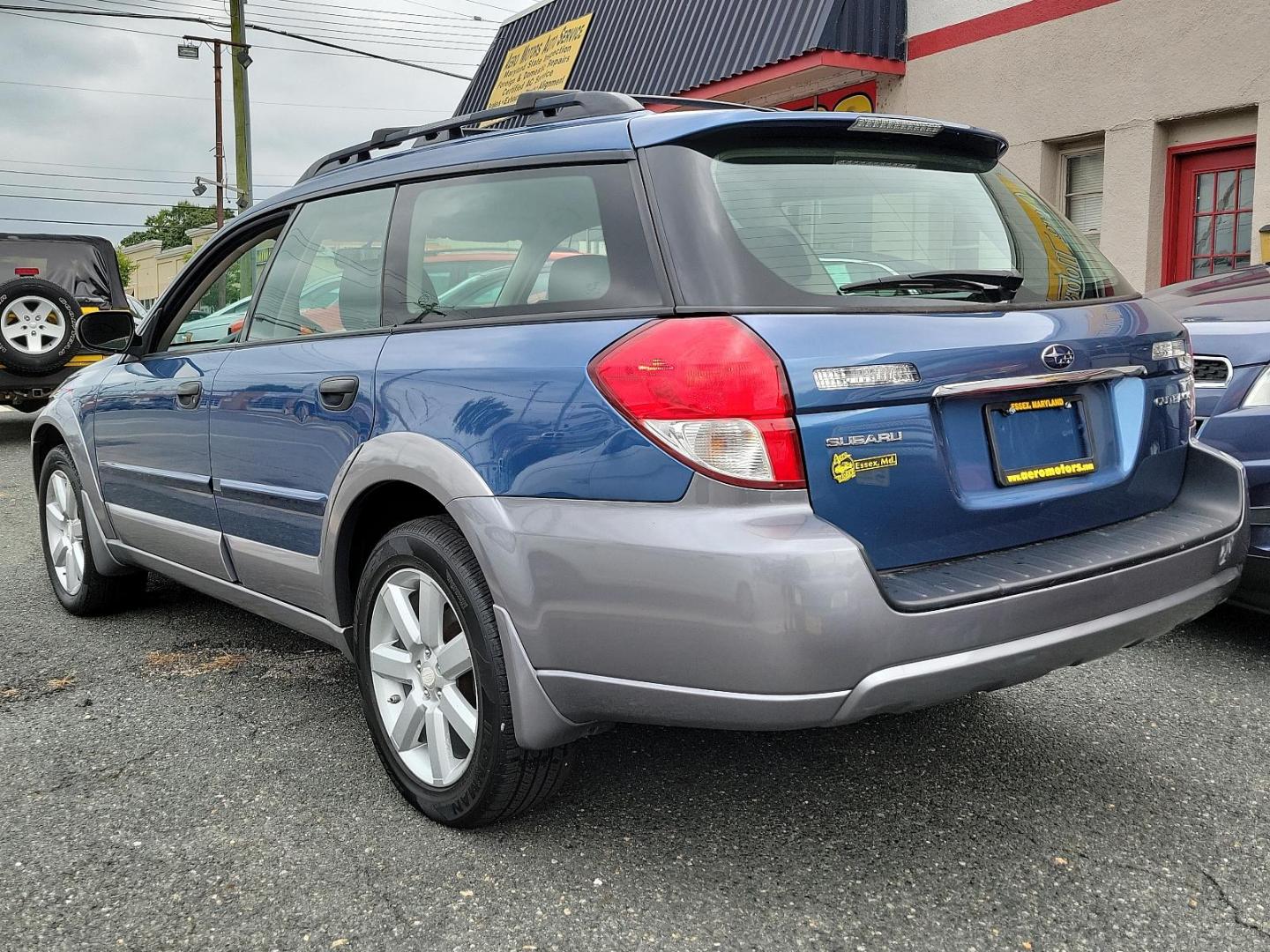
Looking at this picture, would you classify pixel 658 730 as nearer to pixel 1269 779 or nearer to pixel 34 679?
pixel 1269 779

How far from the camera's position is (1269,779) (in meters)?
3.15

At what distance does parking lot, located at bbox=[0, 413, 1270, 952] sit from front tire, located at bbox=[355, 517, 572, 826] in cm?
14

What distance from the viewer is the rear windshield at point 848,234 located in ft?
8.19

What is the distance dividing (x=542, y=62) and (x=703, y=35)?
3.82 metres

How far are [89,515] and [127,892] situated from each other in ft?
8.25

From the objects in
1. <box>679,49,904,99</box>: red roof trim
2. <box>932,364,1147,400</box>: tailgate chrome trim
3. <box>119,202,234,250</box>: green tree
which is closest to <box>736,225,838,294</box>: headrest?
<box>932,364,1147,400</box>: tailgate chrome trim

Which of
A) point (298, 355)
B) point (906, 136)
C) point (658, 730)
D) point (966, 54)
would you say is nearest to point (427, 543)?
point (298, 355)

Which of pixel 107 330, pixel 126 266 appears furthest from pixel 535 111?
pixel 126 266

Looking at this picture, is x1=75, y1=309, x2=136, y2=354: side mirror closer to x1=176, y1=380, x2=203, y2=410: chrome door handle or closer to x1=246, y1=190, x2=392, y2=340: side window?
x1=176, y1=380, x2=203, y2=410: chrome door handle

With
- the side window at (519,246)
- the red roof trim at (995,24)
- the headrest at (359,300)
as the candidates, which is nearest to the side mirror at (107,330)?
the headrest at (359,300)

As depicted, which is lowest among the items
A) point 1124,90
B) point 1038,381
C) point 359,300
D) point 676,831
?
point 676,831

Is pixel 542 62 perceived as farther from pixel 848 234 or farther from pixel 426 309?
pixel 848 234

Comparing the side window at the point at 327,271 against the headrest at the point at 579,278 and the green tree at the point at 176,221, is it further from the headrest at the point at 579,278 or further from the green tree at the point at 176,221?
the green tree at the point at 176,221

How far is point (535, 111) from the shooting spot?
10.4 ft
